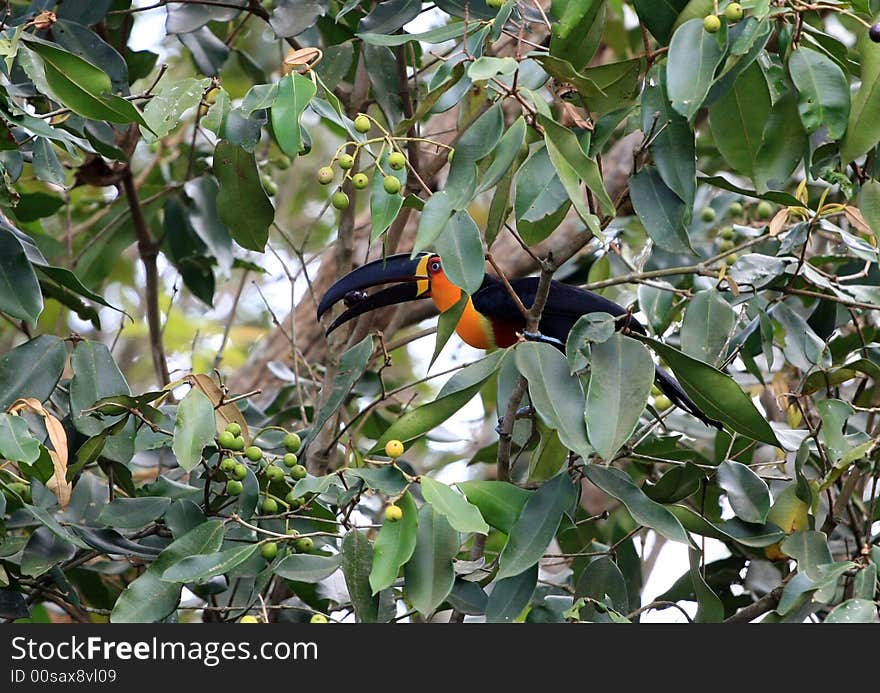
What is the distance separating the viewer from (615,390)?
1.70m

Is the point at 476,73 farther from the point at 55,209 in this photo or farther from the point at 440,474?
the point at 440,474

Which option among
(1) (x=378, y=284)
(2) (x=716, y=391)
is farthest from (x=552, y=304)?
(2) (x=716, y=391)

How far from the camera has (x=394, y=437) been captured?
1780mm

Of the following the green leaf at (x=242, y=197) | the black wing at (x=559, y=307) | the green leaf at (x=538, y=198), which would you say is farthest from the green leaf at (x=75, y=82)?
the black wing at (x=559, y=307)

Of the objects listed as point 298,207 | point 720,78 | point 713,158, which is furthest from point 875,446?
point 298,207

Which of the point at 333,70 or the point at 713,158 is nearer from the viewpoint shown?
the point at 333,70

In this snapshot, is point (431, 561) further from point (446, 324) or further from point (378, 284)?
point (378, 284)

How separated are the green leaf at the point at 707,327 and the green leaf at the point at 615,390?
0.30 meters

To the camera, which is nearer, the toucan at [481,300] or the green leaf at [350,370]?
the green leaf at [350,370]

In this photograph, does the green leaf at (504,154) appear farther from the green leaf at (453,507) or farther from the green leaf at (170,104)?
the green leaf at (170,104)

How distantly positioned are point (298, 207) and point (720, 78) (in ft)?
11.3

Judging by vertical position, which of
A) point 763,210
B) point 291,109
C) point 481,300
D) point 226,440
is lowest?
point 226,440

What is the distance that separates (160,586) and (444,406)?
57 cm

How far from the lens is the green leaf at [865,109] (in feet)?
5.47
